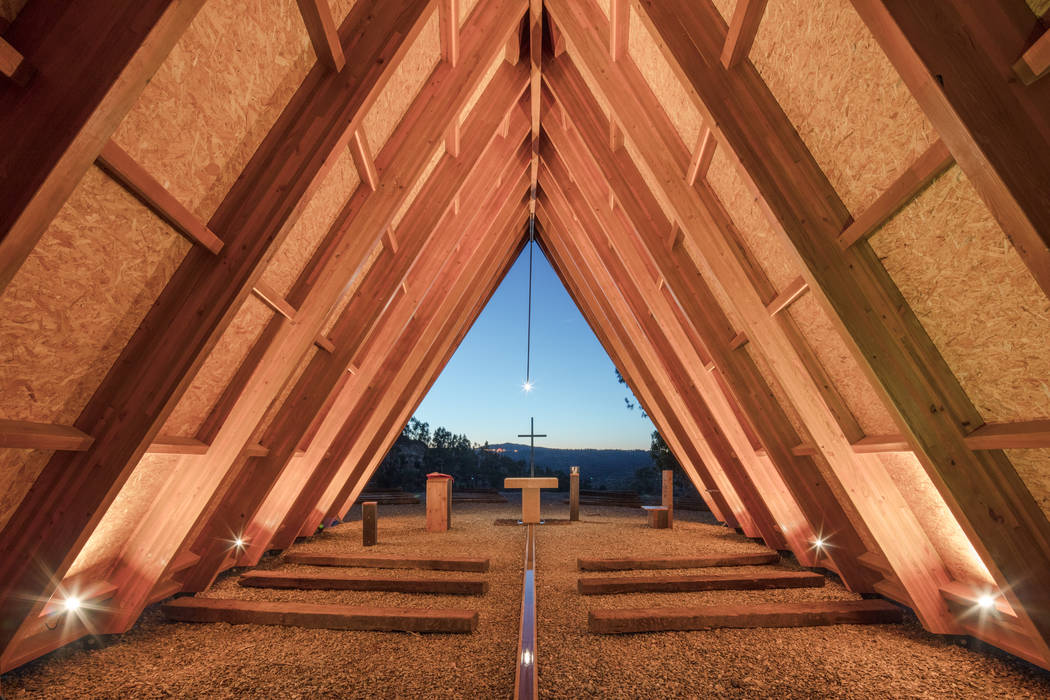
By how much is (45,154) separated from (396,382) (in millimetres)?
4053

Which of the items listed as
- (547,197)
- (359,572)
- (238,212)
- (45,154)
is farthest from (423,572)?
(547,197)

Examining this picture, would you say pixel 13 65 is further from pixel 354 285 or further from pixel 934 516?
pixel 934 516

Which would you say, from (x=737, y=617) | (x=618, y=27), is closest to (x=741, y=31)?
(x=618, y=27)

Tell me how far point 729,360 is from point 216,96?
3.05 meters

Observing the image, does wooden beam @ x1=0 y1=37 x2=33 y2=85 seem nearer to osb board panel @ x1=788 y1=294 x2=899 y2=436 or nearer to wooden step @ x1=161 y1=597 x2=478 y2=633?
osb board panel @ x1=788 y1=294 x2=899 y2=436

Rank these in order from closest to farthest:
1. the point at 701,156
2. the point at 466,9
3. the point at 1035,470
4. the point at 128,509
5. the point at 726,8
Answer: the point at 1035,470 < the point at 726,8 < the point at 701,156 < the point at 128,509 < the point at 466,9

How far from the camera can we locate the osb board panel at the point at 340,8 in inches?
73.7

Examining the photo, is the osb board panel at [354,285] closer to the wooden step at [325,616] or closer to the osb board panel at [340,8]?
the osb board panel at [340,8]

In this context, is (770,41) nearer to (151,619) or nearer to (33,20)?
(33,20)

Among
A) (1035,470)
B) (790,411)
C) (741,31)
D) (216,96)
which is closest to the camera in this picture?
(216,96)

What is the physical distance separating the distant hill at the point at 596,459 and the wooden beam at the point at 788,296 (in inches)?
1369

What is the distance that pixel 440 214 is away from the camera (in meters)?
3.48

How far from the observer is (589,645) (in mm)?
2609

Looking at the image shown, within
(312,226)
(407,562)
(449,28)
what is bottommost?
(407,562)
